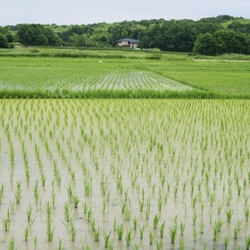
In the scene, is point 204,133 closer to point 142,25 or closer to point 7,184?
point 7,184

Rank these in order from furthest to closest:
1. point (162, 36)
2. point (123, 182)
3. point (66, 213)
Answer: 1. point (162, 36)
2. point (123, 182)
3. point (66, 213)

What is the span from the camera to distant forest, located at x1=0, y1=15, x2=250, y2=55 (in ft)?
181

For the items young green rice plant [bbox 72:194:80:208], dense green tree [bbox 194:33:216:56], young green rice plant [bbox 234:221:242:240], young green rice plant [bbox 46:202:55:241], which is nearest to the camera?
young green rice plant [bbox 46:202:55:241]

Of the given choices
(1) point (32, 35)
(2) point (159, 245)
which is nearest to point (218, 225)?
(2) point (159, 245)

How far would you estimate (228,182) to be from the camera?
4160 mm

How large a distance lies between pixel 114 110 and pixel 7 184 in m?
4.79

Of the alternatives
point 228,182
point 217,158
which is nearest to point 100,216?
point 228,182

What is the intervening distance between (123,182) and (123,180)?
7cm

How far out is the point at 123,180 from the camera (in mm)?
4230

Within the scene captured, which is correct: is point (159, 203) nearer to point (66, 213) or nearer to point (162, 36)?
point (66, 213)

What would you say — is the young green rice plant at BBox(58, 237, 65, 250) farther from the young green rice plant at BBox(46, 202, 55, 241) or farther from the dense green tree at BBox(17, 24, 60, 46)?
the dense green tree at BBox(17, 24, 60, 46)

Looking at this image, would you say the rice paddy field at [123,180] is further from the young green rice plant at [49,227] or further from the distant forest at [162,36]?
the distant forest at [162,36]

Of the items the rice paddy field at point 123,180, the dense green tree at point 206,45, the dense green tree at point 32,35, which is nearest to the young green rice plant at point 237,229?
the rice paddy field at point 123,180

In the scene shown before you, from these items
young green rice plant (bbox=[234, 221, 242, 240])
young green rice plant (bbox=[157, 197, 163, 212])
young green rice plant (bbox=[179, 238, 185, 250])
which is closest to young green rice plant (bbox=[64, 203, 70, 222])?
young green rice plant (bbox=[157, 197, 163, 212])
